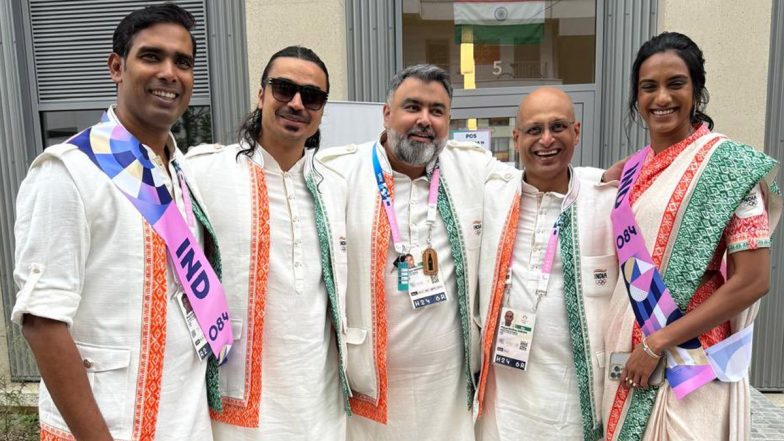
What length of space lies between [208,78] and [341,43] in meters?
1.18

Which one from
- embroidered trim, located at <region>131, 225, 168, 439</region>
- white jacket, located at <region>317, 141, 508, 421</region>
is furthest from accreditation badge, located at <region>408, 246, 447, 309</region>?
embroidered trim, located at <region>131, 225, 168, 439</region>

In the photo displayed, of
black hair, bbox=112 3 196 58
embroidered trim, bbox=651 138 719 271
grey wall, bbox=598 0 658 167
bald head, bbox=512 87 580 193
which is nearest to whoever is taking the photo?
black hair, bbox=112 3 196 58

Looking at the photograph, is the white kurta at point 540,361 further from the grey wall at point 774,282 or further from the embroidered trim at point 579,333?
the grey wall at point 774,282

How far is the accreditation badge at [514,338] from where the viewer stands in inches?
82.0

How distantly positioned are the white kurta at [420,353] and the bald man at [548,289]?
0.51 ft

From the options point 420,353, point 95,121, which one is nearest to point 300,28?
point 95,121

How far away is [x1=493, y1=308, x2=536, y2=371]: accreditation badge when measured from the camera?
208 cm

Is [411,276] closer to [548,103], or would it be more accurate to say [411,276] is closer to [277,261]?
[277,261]

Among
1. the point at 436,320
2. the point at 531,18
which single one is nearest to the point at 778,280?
the point at 531,18

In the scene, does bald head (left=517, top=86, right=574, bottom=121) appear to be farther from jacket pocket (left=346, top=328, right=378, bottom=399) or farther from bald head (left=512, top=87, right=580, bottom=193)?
jacket pocket (left=346, top=328, right=378, bottom=399)

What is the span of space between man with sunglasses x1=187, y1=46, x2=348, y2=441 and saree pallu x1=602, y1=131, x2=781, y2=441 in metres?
1.12

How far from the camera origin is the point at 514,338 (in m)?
2.10

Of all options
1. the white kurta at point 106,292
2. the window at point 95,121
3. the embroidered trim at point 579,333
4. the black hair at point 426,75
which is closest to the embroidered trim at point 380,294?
the black hair at point 426,75

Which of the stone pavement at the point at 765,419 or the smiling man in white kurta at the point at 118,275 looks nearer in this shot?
the smiling man in white kurta at the point at 118,275
